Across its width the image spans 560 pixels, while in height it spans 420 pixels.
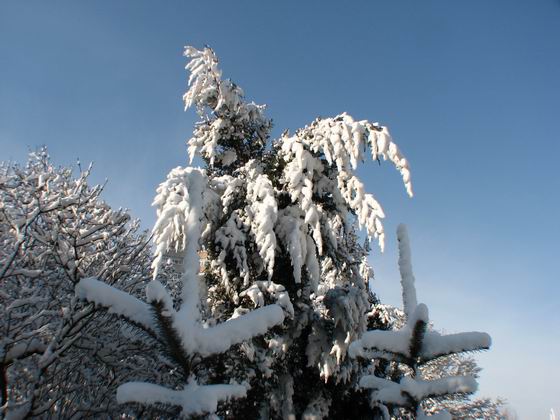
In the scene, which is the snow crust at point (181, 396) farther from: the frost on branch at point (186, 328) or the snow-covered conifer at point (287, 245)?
the snow-covered conifer at point (287, 245)

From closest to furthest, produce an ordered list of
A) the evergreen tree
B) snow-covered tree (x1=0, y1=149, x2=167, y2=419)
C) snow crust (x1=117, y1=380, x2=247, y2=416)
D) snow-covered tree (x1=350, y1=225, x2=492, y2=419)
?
snow crust (x1=117, y1=380, x2=247, y2=416) → snow-covered tree (x1=350, y1=225, x2=492, y2=419) → snow-covered tree (x1=0, y1=149, x2=167, y2=419) → the evergreen tree

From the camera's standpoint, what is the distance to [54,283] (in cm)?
757

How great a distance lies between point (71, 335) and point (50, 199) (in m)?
2.24

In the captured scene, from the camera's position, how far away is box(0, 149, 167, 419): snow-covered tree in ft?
19.0

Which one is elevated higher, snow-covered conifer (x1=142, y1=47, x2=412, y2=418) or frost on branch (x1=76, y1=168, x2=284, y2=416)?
snow-covered conifer (x1=142, y1=47, x2=412, y2=418)

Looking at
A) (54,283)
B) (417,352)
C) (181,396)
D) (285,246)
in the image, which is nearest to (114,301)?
(181,396)

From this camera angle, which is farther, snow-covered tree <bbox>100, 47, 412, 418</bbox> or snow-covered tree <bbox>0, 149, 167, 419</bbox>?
snow-covered tree <bbox>100, 47, 412, 418</bbox>

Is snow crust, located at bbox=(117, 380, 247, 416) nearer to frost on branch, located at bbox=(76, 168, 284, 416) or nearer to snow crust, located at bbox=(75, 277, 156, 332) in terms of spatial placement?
frost on branch, located at bbox=(76, 168, 284, 416)

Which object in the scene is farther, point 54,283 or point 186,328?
point 54,283

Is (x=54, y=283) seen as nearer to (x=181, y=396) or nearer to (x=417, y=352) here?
(x=181, y=396)

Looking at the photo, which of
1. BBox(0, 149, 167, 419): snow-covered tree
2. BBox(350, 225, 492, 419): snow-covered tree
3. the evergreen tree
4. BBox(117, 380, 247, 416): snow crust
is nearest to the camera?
BBox(117, 380, 247, 416): snow crust

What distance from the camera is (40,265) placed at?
744cm

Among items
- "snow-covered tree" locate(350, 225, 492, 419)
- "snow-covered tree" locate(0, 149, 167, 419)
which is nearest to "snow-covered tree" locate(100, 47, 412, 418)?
"snow-covered tree" locate(0, 149, 167, 419)

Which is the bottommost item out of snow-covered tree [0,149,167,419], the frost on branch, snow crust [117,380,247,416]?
snow crust [117,380,247,416]
